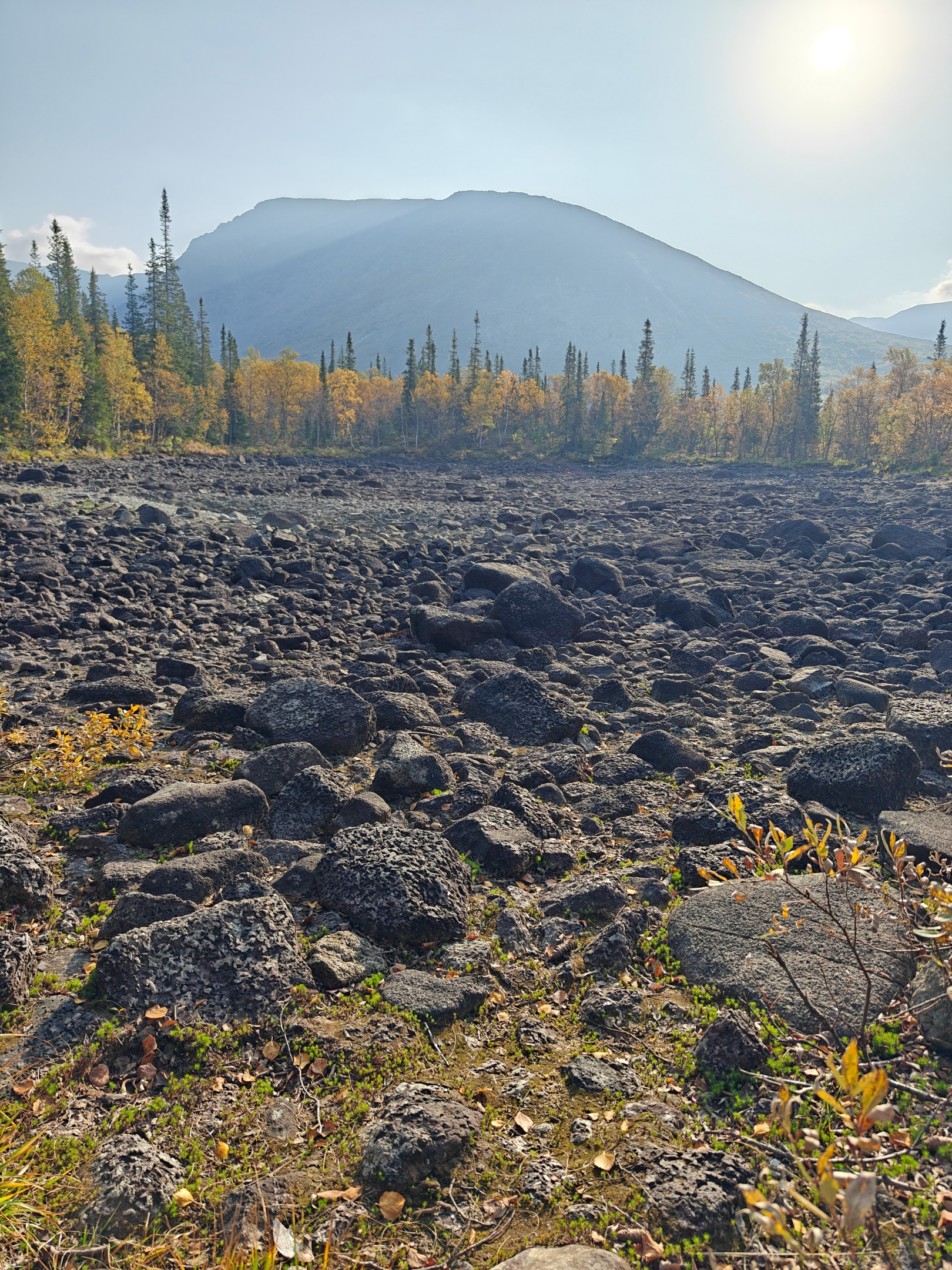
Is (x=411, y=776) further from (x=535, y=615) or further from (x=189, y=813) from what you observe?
(x=535, y=615)

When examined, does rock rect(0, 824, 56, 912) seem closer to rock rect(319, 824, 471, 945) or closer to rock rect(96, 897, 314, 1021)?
rock rect(96, 897, 314, 1021)

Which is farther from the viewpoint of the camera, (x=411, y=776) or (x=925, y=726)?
(x=925, y=726)

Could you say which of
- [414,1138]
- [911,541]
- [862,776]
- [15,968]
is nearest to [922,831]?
[862,776]

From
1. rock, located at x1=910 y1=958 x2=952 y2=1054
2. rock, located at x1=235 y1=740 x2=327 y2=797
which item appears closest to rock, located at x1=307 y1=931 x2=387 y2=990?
rock, located at x1=235 y1=740 x2=327 y2=797

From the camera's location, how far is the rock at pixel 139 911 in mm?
5586

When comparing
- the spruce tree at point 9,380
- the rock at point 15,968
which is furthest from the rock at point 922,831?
the spruce tree at point 9,380

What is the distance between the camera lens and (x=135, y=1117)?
414 centimetres

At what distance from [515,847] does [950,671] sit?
11055 mm

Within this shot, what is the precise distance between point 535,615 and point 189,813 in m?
9.77

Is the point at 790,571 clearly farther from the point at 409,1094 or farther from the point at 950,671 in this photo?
the point at 409,1094

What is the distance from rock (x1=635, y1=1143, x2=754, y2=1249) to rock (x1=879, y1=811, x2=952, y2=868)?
3.64 meters

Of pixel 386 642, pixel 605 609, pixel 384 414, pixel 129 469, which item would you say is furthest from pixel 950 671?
pixel 384 414

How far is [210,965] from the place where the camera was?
5.05 metres

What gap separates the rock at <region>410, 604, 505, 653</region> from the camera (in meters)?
15.0
